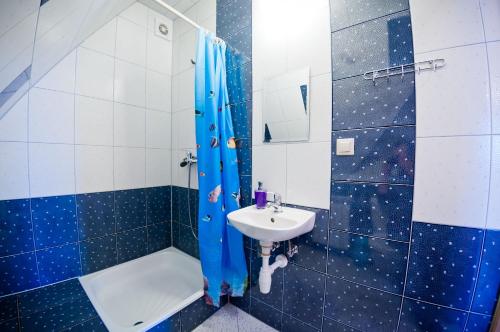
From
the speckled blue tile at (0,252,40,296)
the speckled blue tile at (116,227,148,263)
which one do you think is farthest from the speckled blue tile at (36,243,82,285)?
the speckled blue tile at (116,227,148,263)

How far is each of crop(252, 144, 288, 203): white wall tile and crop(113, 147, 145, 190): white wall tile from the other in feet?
3.74

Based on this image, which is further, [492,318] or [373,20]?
[373,20]

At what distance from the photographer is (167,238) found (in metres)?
1.93

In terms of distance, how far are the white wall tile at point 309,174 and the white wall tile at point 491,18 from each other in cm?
71

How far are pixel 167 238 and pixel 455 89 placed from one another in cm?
237

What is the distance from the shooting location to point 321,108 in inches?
40.6

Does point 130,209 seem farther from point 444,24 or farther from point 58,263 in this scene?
point 444,24

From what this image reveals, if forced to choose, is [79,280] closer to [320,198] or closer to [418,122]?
[320,198]

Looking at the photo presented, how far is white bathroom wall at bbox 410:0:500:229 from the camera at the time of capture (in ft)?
2.30

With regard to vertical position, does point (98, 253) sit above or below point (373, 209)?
below

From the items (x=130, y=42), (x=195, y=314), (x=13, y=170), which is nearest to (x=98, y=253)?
(x=13, y=170)

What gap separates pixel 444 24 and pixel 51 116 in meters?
2.28

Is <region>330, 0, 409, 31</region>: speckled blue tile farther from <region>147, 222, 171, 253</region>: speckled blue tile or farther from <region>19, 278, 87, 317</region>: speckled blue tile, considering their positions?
<region>19, 278, 87, 317</region>: speckled blue tile

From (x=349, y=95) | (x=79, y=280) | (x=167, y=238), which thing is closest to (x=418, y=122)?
(x=349, y=95)
